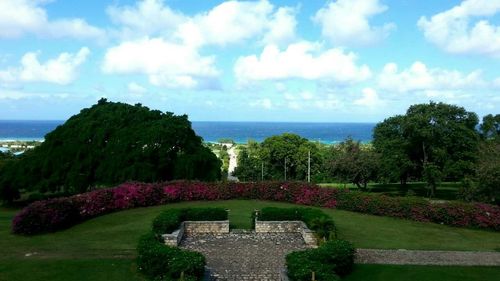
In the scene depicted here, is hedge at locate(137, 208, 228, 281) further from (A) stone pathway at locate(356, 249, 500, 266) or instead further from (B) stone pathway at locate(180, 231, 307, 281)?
(A) stone pathway at locate(356, 249, 500, 266)

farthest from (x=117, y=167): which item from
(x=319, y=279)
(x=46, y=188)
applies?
(x=319, y=279)

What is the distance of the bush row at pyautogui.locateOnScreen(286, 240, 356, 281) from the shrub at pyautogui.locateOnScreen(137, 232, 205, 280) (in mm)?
2469

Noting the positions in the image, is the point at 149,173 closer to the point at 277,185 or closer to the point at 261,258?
the point at 277,185

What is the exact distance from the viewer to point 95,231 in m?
19.9

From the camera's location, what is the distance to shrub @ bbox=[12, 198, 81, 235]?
1895cm

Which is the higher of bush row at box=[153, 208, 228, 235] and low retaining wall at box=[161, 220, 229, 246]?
bush row at box=[153, 208, 228, 235]

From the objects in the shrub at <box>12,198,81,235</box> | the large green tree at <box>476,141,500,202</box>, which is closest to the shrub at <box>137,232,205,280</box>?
the shrub at <box>12,198,81,235</box>

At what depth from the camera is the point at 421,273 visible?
14047 mm

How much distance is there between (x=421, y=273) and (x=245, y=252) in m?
5.69

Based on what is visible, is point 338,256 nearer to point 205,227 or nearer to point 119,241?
point 205,227

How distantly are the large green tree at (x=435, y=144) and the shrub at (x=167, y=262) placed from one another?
3011cm

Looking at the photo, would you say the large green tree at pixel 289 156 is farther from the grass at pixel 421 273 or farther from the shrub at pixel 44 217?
the grass at pixel 421 273

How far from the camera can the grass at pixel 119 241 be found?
13.9 meters

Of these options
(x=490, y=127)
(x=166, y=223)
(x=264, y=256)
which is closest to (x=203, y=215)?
(x=166, y=223)
